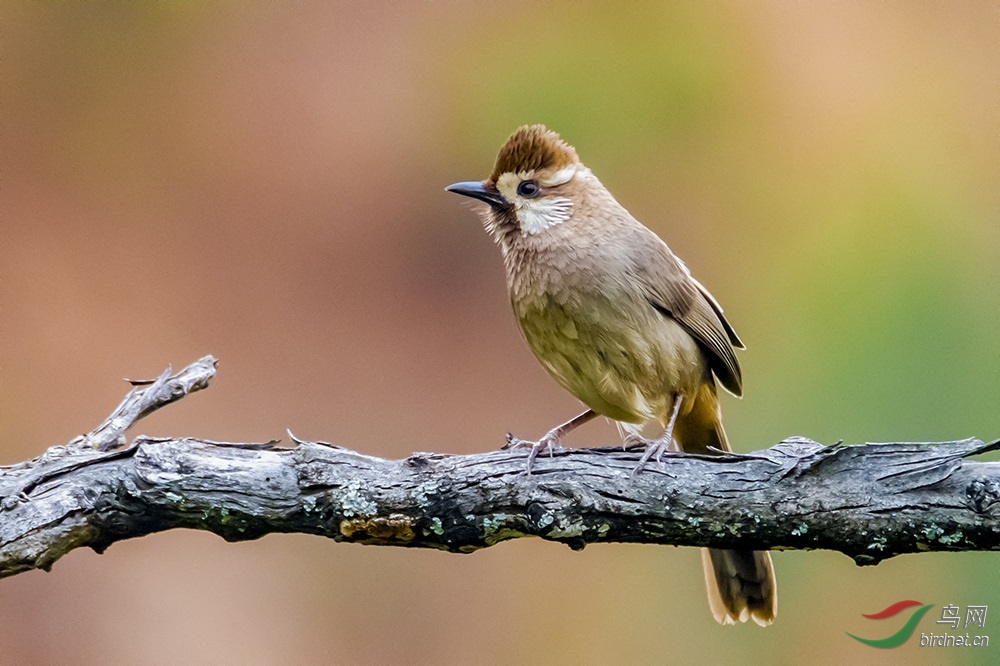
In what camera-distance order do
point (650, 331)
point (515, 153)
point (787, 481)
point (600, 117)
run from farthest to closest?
point (600, 117) → point (515, 153) → point (650, 331) → point (787, 481)

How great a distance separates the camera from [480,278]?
507 centimetres

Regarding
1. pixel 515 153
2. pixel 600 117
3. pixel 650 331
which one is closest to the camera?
pixel 650 331

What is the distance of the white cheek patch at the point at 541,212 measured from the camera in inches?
135

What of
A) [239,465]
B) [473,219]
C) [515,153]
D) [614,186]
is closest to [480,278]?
[473,219]

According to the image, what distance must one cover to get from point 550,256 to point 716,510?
3.50ft

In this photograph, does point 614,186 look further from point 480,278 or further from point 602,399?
point 602,399

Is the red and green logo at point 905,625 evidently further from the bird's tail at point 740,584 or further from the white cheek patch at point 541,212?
the white cheek patch at point 541,212

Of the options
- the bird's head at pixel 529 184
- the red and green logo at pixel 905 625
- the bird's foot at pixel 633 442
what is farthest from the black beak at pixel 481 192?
the red and green logo at pixel 905 625

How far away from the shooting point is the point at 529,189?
11.5 ft

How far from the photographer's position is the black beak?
11.4 feet

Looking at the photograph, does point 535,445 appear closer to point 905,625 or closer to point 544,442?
point 544,442

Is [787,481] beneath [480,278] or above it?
beneath

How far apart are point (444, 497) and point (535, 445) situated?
328mm

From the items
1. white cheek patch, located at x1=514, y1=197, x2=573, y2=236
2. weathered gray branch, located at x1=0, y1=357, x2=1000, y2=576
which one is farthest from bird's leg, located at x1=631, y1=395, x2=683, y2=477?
white cheek patch, located at x1=514, y1=197, x2=573, y2=236
